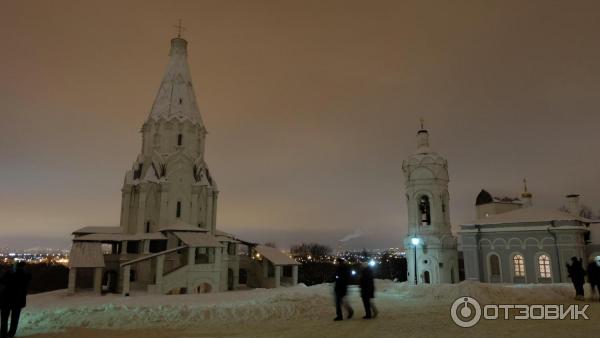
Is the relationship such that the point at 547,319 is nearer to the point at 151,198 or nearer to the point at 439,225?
the point at 439,225

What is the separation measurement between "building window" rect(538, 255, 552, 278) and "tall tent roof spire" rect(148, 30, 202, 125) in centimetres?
3271

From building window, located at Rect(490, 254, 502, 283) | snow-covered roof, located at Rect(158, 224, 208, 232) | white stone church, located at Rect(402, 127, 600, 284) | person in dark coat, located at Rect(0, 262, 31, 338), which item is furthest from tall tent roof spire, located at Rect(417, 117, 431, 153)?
person in dark coat, located at Rect(0, 262, 31, 338)

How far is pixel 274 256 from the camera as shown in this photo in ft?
114

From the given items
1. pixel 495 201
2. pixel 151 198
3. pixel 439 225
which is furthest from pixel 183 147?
pixel 495 201

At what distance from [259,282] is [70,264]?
15.0 metres

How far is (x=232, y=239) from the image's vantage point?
120 feet

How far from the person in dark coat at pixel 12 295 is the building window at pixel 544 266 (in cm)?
3485

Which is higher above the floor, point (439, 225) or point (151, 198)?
point (151, 198)

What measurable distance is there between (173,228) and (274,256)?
914cm

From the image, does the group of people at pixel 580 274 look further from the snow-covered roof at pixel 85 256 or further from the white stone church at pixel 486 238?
the snow-covered roof at pixel 85 256

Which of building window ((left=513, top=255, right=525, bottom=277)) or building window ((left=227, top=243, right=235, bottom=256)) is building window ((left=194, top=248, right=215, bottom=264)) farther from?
building window ((left=513, top=255, right=525, bottom=277))

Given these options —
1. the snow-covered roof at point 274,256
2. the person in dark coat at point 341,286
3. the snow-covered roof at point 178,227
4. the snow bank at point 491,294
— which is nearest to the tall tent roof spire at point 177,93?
the snow-covered roof at point 178,227

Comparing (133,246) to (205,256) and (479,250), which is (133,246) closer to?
(205,256)

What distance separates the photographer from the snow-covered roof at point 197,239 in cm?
2875
